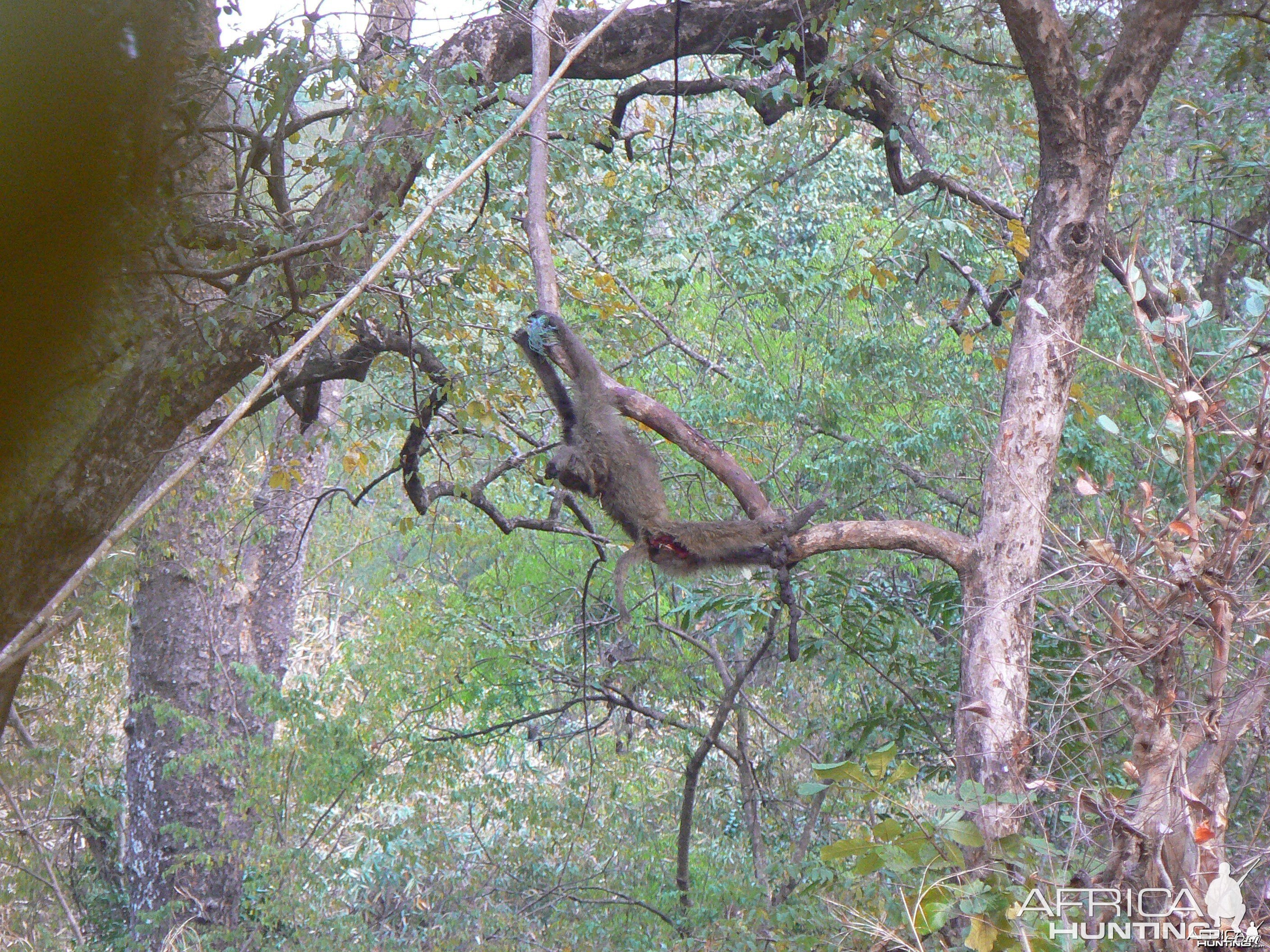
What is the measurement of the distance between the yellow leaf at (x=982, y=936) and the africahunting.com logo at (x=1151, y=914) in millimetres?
59

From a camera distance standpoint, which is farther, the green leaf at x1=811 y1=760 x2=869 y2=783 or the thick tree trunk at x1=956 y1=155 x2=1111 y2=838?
the thick tree trunk at x1=956 y1=155 x2=1111 y2=838

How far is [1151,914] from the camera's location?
1.79 m

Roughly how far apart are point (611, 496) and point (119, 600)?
4.71 metres

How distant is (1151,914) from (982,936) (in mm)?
329

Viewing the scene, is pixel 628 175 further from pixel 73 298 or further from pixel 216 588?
pixel 73 298

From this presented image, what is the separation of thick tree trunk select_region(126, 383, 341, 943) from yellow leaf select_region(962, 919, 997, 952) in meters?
4.65

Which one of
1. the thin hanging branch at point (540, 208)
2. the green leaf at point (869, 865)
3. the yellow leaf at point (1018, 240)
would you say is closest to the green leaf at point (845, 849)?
the green leaf at point (869, 865)

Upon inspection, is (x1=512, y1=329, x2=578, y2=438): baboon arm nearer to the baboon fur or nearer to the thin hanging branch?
the baboon fur

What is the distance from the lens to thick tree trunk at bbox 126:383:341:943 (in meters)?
5.71

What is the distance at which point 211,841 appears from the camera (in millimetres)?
6020

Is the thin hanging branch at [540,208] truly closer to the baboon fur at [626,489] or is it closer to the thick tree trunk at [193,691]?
the baboon fur at [626,489]

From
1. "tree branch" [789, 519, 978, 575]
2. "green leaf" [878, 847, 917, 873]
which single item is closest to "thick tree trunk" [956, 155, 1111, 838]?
"tree branch" [789, 519, 978, 575]

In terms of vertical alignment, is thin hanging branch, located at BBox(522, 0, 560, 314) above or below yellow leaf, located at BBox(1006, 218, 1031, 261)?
below

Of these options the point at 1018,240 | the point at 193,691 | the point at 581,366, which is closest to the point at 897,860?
the point at 581,366
